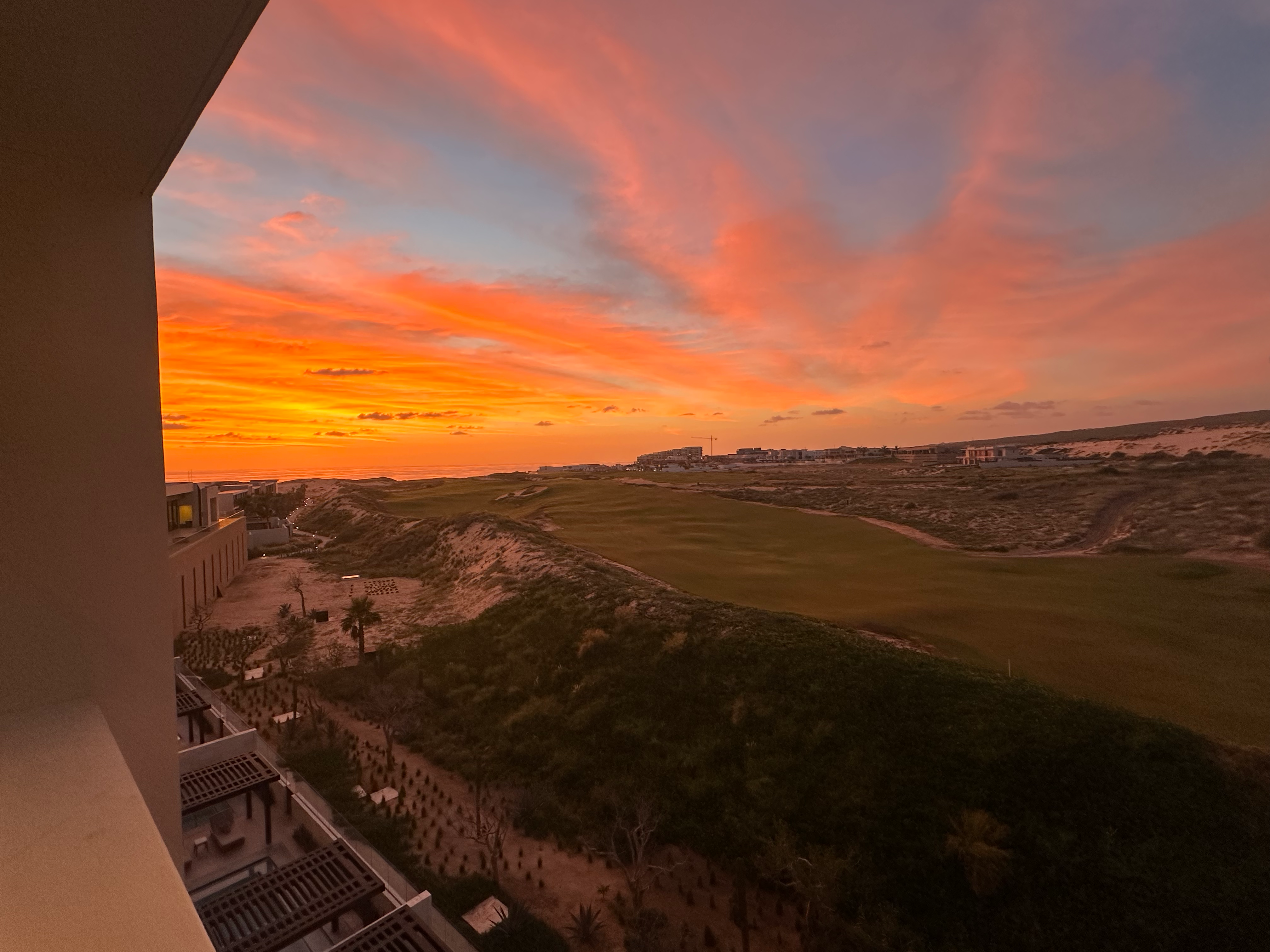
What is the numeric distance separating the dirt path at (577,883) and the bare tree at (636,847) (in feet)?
0.80

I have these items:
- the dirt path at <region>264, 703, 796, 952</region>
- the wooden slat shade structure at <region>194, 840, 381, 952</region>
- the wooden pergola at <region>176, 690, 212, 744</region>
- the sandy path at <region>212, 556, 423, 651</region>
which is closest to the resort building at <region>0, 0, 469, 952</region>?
the wooden slat shade structure at <region>194, 840, 381, 952</region>

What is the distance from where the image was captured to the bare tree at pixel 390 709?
18.2m

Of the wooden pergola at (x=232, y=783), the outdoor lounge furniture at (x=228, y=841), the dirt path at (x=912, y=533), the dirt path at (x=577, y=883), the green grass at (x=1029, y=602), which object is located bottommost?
the dirt path at (x=577, y=883)

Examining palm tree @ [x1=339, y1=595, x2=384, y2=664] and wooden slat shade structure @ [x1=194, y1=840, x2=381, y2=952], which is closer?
wooden slat shade structure @ [x1=194, y1=840, x2=381, y2=952]

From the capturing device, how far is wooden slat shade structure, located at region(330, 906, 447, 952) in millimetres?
9016

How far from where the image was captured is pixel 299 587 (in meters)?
35.5

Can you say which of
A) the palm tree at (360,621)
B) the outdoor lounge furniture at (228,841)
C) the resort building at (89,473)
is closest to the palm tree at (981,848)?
the resort building at (89,473)

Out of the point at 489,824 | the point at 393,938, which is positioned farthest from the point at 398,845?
the point at 393,938

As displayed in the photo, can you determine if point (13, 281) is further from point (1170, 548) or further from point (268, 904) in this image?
point (1170, 548)

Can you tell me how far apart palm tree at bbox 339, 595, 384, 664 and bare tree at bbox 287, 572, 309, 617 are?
7.16 meters

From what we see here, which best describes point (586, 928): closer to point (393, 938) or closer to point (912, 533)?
point (393, 938)

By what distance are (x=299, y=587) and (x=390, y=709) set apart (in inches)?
844

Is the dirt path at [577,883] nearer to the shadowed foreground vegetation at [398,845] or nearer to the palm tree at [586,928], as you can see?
the palm tree at [586,928]

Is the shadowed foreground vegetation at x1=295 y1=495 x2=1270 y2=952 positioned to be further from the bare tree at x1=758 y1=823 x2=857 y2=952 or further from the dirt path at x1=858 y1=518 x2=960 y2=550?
the dirt path at x1=858 y1=518 x2=960 y2=550
